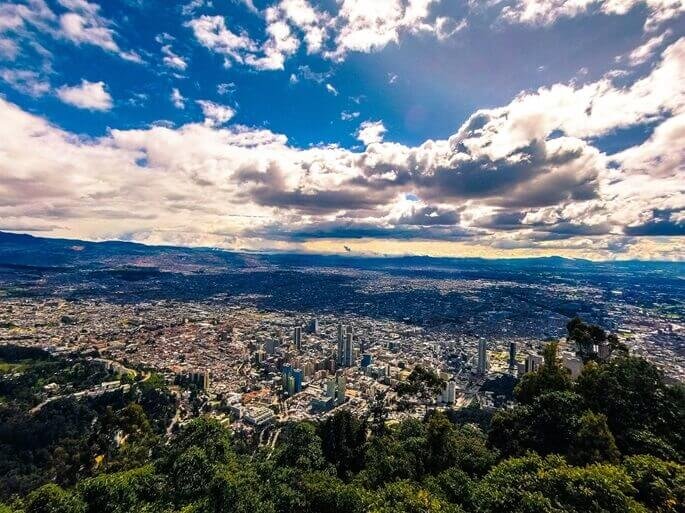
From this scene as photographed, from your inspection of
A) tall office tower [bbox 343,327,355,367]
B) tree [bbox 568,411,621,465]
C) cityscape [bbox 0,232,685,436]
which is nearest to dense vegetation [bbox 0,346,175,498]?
cityscape [bbox 0,232,685,436]

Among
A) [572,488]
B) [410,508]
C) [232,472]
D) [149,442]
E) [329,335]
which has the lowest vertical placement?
[329,335]

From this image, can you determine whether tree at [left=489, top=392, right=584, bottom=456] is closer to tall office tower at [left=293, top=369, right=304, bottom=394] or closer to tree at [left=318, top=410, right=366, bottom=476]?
tree at [left=318, top=410, right=366, bottom=476]

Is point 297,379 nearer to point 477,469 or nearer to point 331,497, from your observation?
point 477,469

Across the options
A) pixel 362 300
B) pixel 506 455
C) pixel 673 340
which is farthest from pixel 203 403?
pixel 362 300

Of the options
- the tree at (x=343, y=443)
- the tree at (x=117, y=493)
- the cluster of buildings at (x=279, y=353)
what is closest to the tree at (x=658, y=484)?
the tree at (x=343, y=443)

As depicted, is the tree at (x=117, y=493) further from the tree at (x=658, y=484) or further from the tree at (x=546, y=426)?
the tree at (x=658, y=484)

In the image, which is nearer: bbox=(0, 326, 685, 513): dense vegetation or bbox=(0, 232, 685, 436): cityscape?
bbox=(0, 326, 685, 513): dense vegetation

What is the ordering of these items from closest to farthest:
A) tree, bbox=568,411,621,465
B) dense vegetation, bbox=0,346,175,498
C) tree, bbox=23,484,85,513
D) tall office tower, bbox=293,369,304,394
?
tree, bbox=23,484,85,513
tree, bbox=568,411,621,465
dense vegetation, bbox=0,346,175,498
tall office tower, bbox=293,369,304,394

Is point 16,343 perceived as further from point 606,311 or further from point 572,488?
point 606,311

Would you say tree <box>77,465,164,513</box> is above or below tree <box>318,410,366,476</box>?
above
